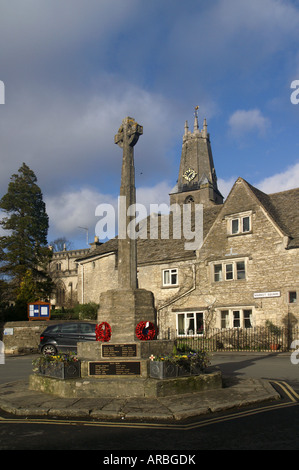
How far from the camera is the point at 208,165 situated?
66.1m

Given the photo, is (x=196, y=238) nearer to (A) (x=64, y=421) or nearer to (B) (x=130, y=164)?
(B) (x=130, y=164)

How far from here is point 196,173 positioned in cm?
6538

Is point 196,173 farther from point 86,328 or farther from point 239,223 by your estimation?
point 86,328

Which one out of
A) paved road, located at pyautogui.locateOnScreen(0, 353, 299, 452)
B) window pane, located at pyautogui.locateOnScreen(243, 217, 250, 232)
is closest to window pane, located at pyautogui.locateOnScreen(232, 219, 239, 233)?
window pane, located at pyautogui.locateOnScreen(243, 217, 250, 232)

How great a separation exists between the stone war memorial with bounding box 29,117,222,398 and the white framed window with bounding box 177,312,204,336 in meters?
18.0

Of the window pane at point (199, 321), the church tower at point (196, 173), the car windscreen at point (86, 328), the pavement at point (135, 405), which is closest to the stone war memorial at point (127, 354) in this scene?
the pavement at point (135, 405)

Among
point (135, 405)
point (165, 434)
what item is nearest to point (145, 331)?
point (135, 405)

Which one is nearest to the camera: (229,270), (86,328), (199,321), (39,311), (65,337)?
(65,337)

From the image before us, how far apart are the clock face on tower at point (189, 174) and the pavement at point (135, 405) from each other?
56824 millimetres

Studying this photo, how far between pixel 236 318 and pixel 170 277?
235 inches

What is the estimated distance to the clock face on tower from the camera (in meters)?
65.2

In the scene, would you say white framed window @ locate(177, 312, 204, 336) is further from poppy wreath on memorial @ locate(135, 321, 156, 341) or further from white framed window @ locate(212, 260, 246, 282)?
poppy wreath on memorial @ locate(135, 321, 156, 341)

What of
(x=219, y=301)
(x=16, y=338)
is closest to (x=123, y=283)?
(x=16, y=338)

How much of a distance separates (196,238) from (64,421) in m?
24.7
